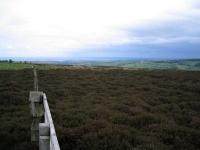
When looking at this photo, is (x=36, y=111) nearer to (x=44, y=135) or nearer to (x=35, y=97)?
(x=35, y=97)

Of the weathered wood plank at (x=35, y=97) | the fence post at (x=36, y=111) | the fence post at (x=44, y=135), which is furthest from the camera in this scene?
the weathered wood plank at (x=35, y=97)

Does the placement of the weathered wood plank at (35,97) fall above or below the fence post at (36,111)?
above

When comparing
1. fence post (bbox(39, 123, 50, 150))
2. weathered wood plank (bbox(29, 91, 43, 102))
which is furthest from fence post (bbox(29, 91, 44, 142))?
fence post (bbox(39, 123, 50, 150))

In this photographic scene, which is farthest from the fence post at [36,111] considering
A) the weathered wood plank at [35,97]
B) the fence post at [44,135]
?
the fence post at [44,135]

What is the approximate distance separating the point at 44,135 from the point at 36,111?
277 cm

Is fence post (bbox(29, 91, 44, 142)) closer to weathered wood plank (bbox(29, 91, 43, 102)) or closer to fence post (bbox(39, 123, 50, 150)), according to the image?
weathered wood plank (bbox(29, 91, 43, 102))

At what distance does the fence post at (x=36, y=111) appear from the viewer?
5953 millimetres

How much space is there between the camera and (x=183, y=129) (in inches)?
300

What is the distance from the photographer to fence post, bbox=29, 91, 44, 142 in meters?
5.95

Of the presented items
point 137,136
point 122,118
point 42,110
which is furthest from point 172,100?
point 42,110

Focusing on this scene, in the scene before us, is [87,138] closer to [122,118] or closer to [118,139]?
[118,139]

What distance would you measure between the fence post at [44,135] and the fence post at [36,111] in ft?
8.27

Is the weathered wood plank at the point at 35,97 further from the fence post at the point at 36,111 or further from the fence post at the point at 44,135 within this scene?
the fence post at the point at 44,135

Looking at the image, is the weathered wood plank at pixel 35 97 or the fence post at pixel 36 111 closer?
the fence post at pixel 36 111
